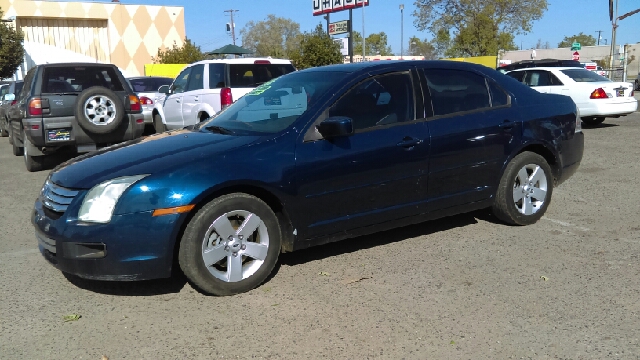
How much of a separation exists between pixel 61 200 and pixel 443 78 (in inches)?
127

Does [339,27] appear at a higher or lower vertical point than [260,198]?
higher

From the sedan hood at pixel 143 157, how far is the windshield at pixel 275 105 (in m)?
0.24

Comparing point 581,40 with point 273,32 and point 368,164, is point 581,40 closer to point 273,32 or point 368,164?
point 273,32

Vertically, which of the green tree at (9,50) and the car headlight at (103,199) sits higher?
the green tree at (9,50)

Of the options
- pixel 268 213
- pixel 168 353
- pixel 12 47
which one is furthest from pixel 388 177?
pixel 12 47

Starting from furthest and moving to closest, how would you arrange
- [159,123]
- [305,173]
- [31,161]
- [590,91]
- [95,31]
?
[95,31]
[590,91]
[159,123]
[31,161]
[305,173]

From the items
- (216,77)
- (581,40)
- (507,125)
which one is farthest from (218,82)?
(581,40)

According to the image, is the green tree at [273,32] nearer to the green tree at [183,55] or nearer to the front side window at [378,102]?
the green tree at [183,55]

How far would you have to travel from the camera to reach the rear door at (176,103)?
11.2 meters

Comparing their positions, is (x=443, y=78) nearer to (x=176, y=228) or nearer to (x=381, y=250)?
(x=381, y=250)

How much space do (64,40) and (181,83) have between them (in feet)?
115

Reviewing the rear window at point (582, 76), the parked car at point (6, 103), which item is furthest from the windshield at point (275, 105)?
the rear window at point (582, 76)

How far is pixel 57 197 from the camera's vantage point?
4055 mm

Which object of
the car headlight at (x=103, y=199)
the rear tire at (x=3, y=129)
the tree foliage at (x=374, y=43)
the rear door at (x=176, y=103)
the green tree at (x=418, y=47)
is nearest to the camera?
the car headlight at (x=103, y=199)
